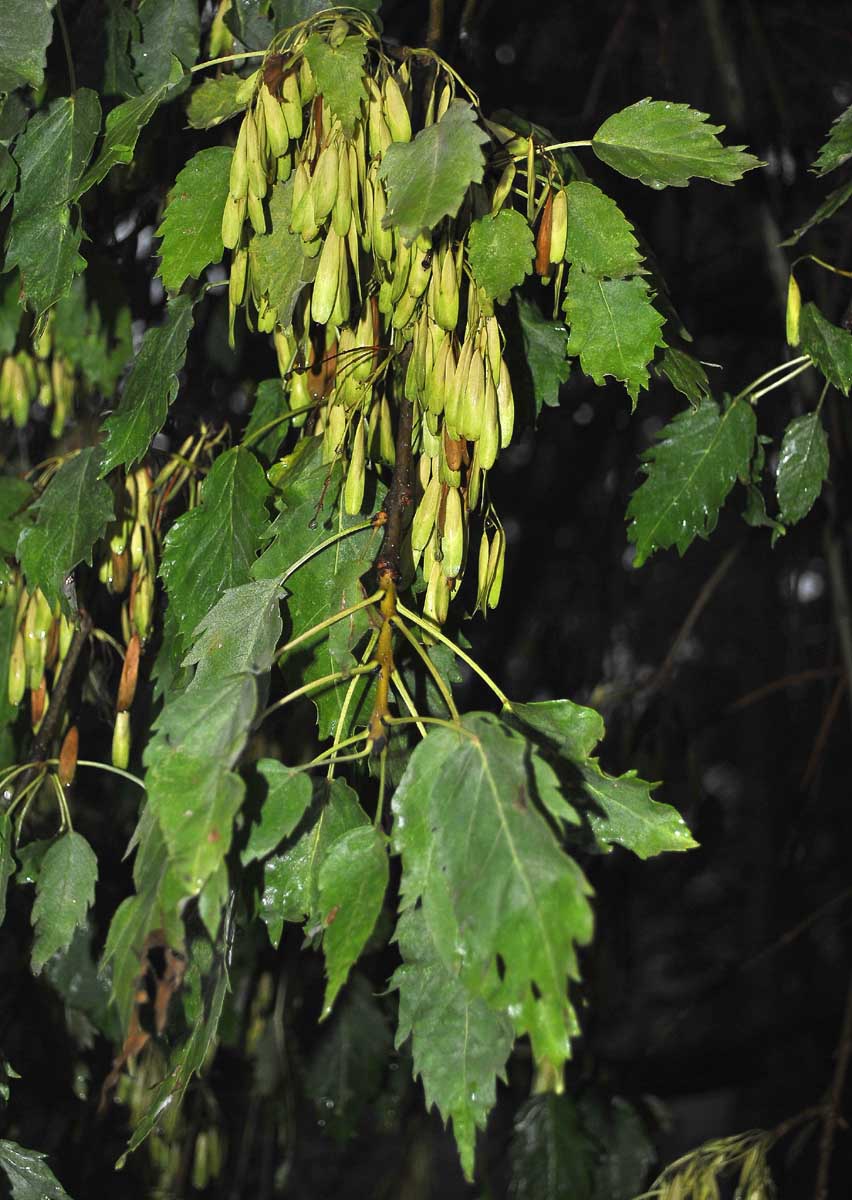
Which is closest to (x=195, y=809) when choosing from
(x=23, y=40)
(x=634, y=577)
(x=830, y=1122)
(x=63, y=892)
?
(x=63, y=892)

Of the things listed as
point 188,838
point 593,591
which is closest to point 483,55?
point 593,591

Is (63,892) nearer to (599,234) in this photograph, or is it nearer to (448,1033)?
(448,1033)

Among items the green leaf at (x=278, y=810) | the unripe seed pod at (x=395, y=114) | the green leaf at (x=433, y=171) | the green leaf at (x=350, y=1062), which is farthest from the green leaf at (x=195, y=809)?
the green leaf at (x=350, y=1062)

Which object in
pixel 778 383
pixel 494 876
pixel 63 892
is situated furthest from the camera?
pixel 778 383

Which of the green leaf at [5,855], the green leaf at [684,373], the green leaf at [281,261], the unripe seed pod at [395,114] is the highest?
the unripe seed pod at [395,114]

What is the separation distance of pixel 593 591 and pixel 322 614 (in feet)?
5.17

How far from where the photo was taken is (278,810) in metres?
0.73

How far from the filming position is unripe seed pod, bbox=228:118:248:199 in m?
0.83

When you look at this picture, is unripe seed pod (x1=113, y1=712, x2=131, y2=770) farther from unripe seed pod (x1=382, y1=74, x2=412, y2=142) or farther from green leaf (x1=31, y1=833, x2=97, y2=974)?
unripe seed pod (x1=382, y1=74, x2=412, y2=142)

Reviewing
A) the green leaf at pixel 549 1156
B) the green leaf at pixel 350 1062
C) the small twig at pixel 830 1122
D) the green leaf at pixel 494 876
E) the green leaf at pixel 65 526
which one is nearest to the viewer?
the green leaf at pixel 494 876

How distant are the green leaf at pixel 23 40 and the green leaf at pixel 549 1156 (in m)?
1.40

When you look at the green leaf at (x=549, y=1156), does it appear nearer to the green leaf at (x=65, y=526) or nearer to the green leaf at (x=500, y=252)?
the green leaf at (x=65, y=526)

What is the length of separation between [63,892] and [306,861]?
280 mm

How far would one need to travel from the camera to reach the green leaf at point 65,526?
3.33 ft
